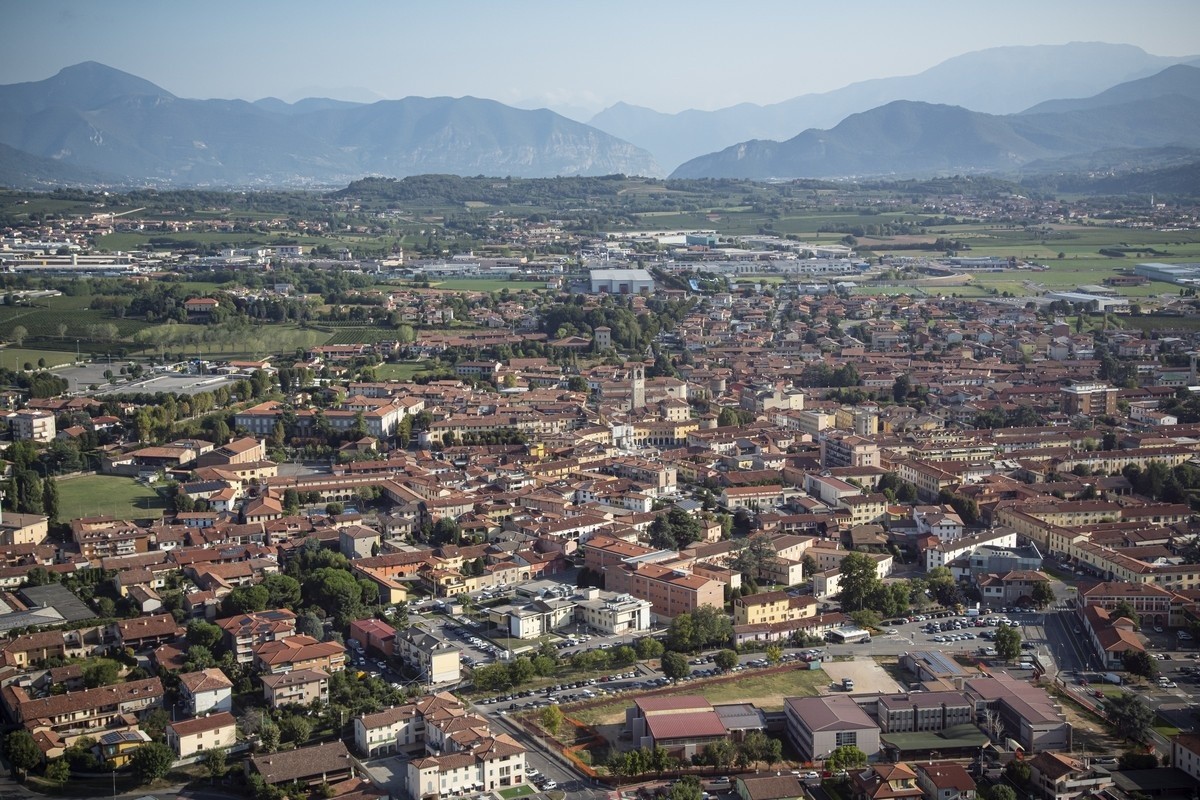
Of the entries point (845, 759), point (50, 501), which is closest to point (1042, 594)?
point (845, 759)

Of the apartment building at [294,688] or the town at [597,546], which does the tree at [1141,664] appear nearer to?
the town at [597,546]

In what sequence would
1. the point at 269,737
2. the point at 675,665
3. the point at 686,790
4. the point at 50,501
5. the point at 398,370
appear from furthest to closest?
the point at 398,370
the point at 50,501
the point at 675,665
the point at 269,737
the point at 686,790

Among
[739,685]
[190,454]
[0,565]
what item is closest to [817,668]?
[739,685]

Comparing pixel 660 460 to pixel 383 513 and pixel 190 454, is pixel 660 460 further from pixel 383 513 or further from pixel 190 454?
pixel 190 454

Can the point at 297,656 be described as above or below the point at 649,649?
above

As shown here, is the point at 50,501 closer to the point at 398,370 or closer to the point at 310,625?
the point at 310,625

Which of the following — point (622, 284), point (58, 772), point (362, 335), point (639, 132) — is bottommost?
point (58, 772)

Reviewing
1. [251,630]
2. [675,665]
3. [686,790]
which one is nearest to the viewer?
[686,790]

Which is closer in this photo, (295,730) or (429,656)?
(295,730)
